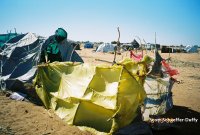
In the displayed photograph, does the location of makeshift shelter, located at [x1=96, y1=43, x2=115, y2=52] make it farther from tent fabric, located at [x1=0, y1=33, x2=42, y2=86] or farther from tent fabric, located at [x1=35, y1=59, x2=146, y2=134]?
tent fabric, located at [x1=35, y1=59, x2=146, y2=134]

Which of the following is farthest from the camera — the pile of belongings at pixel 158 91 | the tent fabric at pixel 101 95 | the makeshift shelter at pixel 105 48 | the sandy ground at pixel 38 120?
the makeshift shelter at pixel 105 48

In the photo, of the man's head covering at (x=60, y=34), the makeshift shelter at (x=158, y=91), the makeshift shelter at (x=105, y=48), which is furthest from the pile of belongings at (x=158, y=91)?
the makeshift shelter at (x=105, y=48)

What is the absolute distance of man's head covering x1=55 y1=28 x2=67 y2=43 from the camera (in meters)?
9.85

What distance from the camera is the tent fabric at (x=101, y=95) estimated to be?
5.36m

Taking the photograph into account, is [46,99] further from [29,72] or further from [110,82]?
[110,82]

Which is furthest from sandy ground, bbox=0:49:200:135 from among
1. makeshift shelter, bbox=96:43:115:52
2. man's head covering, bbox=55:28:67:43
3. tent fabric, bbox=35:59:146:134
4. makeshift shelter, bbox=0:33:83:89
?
makeshift shelter, bbox=96:43:115:52

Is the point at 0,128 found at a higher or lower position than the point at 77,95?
lower

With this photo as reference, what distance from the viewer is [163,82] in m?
8.12

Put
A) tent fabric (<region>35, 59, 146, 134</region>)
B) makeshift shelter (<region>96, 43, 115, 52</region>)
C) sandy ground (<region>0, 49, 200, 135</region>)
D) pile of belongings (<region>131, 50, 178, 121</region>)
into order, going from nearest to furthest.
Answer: tent fabric (<region>35, 59, 146, 134</region>), sandy ground (<region>0, 49, 200, 135</region>), pile of belongings (<region>131, 50, 178, 121</region>), makeshift shelter (<region>96, 43, 115, 52</region>)

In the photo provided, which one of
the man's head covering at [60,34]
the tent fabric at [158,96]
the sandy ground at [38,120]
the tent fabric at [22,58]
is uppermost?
the man's head covering at [60,34]

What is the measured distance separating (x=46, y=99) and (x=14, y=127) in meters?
1.75

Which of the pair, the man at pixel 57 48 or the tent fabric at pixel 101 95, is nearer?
the tent fabric at pixel 101 95

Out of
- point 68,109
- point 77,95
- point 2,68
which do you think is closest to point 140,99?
point 77,95

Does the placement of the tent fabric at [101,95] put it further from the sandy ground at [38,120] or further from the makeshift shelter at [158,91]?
the makeshift shelter at [158,91]
